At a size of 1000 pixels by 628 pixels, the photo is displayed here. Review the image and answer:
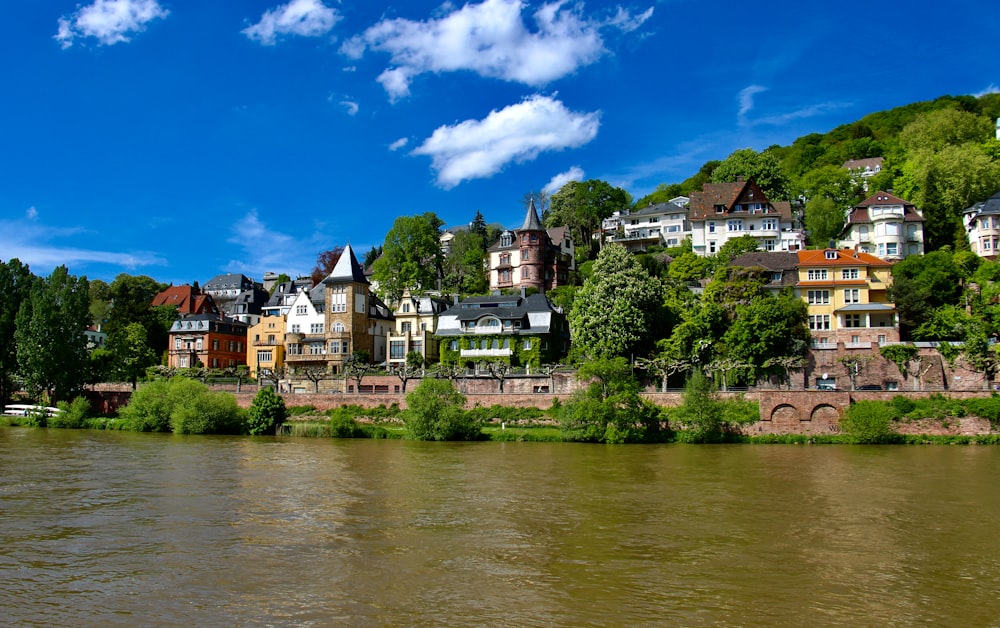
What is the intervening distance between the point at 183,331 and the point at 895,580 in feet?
227

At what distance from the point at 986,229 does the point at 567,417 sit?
134 ft

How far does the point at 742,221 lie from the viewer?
71312mm

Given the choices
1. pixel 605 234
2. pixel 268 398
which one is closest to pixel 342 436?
pixel 268 398

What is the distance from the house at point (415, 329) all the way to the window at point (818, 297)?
30407mm

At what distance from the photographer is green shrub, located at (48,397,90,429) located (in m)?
52.8

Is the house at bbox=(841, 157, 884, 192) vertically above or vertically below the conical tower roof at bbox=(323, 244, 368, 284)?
above

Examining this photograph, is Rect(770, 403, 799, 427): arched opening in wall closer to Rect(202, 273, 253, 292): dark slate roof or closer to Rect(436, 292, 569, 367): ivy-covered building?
Rect(436, 292, 569, 367): ivy-covered building

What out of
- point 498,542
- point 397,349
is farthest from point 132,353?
point 498,542

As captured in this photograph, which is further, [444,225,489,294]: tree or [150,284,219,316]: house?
[150,284,219,316]: house

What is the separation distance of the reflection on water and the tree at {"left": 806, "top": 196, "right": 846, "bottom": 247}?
40.9 meters

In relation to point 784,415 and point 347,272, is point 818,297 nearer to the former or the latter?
point 784,415

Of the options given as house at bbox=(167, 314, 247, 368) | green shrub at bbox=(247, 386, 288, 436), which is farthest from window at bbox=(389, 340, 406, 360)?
house at bbox=(167, 314, 247, 368)

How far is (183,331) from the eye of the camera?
72875 millimetres

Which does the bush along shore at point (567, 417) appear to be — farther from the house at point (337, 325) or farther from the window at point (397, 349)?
the window at point (397, 349)
